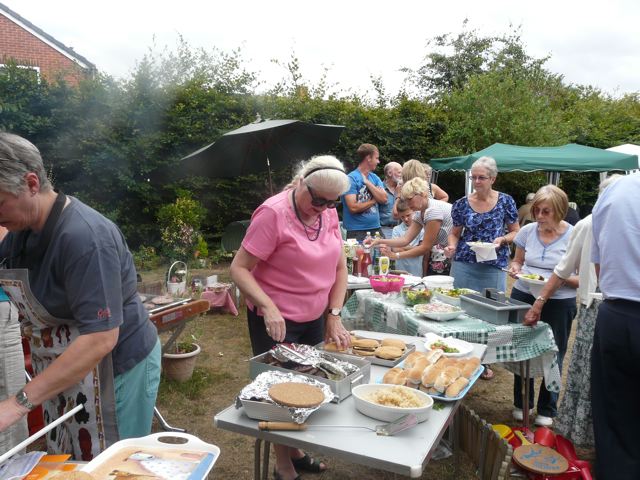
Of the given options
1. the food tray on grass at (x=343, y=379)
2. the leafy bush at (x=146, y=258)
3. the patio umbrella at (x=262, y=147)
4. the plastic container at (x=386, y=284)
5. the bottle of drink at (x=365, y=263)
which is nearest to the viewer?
the food tray on grass at (x=343, y=379)

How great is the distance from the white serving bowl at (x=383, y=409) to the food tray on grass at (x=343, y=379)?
0.06 metres

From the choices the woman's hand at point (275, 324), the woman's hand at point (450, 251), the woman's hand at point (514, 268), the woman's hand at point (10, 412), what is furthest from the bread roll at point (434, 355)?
the woman's hand at point (450, 251)

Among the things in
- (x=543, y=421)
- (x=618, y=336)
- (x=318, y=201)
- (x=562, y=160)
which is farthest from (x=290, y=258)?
(x=562, y=160)

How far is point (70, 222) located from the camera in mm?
1384

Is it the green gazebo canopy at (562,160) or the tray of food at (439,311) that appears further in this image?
the green gazebo canopy at (562,160)

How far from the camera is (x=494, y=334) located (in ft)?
8.45

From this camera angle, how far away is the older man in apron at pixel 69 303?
133cm

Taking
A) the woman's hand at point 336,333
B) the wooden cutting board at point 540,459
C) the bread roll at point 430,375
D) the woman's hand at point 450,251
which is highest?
the woman's hand at point 450,251

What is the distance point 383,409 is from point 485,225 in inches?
99.7

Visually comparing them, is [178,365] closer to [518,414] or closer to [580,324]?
[518,414]

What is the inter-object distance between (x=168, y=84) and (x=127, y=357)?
834cm

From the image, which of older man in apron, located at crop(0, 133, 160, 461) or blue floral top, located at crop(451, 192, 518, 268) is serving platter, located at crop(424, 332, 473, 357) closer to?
older man in apron, located at crop(0, 133, 160, 461)

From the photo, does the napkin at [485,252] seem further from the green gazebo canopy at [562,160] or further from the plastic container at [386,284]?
the green gazebo canopy at [562,160]

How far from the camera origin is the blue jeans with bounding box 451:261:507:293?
3.67m
